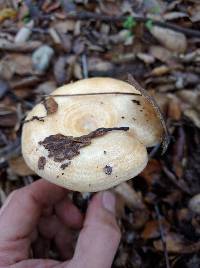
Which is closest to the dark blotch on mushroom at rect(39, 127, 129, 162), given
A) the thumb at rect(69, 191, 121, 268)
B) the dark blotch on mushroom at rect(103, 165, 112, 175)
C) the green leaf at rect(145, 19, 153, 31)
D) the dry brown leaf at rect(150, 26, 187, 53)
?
the dark blotch on mushroom at rect(103, 165, 112, 175)

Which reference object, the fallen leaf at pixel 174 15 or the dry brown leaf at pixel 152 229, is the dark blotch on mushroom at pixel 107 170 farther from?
the fallen leaf at pixel 174 15

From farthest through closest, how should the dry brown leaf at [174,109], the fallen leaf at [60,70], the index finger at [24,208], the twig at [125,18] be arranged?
the twig at [125,18]
the fallen leaf at [60,70]
the dry brown leaf at [174,109]
the index finger at [24,208]

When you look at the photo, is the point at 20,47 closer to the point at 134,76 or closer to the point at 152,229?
the point at 134,76

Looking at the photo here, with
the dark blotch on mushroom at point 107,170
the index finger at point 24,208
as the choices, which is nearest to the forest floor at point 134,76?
the index finger at point 24,208

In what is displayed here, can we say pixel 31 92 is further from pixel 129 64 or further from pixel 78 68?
pixel 129 64

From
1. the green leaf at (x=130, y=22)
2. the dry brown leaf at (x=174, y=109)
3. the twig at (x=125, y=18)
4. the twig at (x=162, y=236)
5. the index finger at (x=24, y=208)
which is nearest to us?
the index finger at (x=24, y=208)

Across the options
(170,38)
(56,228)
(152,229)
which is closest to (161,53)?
(170,38)
